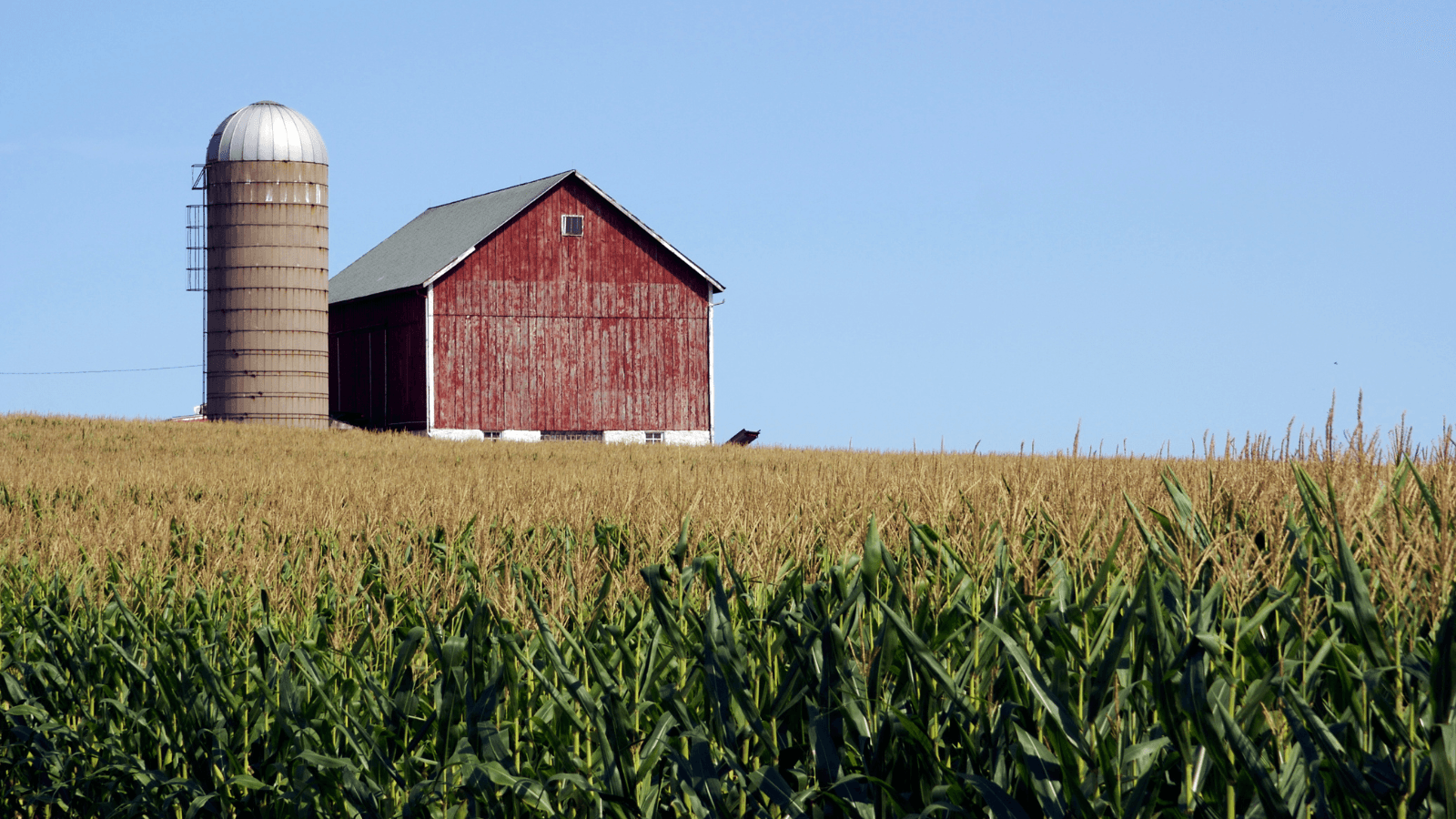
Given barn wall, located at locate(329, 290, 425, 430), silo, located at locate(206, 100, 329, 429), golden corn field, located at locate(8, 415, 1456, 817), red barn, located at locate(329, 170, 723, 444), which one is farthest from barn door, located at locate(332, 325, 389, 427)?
golden corn field, located at locate(8, 415, 1456, 817)

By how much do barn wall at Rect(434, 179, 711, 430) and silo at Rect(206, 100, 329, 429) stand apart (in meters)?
5.16

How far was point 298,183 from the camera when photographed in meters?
36.2

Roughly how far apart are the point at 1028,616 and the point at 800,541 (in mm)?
1669

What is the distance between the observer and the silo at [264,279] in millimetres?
35781

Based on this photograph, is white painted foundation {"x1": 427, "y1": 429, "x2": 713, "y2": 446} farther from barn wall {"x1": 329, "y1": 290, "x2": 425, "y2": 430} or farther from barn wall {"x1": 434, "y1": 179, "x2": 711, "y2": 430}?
barn wall {"x1": 329, "y1": 290, "x2": 425, "y2": 430}

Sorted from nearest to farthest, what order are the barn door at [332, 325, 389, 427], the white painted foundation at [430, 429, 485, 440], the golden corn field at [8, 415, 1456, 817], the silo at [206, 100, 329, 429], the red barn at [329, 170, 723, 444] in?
the golden corn field at [8, 415, 1456, 817], the white painted foundation at [430, 429, 485, 440], the red barn at [329, 170, 723, 444], the silo at [206, 100, 329, 429], the barn door at [332, 325, 389, 427]

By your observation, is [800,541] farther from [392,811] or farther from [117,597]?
[117,597]

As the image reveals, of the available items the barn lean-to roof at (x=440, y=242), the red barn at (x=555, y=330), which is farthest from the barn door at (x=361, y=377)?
the barn lean-to roof at (x=440, y=242)

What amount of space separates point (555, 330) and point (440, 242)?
5.96 meters

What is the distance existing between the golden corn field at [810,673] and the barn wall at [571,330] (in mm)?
26717

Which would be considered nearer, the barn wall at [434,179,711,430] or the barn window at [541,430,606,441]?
the barn wall at [434,179,711,430]

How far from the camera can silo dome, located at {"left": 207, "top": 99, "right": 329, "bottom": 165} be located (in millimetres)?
36125

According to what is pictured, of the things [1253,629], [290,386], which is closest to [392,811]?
[1253,629]

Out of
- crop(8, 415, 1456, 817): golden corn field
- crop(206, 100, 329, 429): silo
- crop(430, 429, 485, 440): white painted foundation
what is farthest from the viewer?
crop(206, 100, 329, 429): silo
